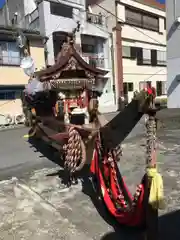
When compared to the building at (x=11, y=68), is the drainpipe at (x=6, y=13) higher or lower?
higher

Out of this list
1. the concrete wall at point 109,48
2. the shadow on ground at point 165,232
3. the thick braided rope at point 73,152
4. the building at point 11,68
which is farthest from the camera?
the concrete wall at point 109,48

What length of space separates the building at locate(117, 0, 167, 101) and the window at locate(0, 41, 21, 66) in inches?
446

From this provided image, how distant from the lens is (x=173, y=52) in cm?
1870

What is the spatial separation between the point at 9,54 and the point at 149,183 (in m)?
17.0

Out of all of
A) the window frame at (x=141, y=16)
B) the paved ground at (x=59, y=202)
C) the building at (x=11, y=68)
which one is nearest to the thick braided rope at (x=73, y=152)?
the paved ground at (x=59, y=202)

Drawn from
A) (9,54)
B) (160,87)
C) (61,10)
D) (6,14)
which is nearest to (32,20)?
(61,10)

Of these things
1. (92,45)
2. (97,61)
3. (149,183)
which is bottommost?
(149,183)

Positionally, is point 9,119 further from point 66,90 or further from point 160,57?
point 160,57

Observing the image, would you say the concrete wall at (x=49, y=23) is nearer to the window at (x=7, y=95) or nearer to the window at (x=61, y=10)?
the window at (x=61, y=10)

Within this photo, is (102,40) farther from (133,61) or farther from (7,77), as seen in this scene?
(7,77)

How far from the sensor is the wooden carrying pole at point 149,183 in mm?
2975

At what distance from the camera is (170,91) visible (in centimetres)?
1908

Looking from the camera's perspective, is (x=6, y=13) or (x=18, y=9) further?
(x=6, y=13)

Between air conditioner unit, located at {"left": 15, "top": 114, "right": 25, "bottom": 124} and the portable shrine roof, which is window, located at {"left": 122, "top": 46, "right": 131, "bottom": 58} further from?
the portable shrine roof
